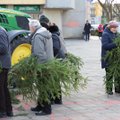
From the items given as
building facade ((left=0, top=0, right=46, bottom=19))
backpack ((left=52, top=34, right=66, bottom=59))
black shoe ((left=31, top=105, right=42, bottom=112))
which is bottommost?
black shoe ((left=31, top=105, right=42, bottom=112))

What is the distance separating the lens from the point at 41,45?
762 cm

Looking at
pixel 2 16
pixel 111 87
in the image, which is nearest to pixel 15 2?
pixel 2 16

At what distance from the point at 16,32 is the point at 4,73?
4.67 m

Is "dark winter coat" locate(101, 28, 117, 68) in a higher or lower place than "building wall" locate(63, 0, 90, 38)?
higher

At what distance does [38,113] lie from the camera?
779cm

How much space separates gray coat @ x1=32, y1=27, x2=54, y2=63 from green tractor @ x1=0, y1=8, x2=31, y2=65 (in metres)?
2.78

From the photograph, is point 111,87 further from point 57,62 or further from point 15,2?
point 15,2

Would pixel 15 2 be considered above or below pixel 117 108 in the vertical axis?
above

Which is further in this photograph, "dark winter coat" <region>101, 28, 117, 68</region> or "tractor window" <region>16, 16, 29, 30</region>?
"tractor window" <region>16, 16, 29, 30</region>

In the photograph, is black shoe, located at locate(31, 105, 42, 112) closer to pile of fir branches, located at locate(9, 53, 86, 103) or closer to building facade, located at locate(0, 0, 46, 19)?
pile of fir branches, located at locate(9, 53, 86, 103)

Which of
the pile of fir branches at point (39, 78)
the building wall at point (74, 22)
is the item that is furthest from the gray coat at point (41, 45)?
the building wall at point (74, 22)

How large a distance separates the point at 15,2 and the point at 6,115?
1177 inches

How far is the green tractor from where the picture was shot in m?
11.5

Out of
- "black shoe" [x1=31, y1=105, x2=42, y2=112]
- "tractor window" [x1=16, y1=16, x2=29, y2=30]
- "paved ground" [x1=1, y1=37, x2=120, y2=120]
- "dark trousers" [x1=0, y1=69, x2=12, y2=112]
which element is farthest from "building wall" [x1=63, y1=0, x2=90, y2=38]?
"dark trousers" [x1=0, y1=69, x2=12, y2=112]
